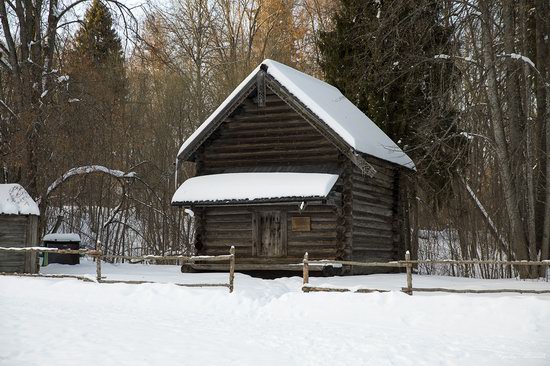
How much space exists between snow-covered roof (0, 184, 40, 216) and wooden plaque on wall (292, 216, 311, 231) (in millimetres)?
9184

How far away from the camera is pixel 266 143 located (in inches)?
854

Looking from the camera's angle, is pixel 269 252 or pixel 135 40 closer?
pixel 269 252

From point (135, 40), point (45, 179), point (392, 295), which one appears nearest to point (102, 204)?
point (45, 179)

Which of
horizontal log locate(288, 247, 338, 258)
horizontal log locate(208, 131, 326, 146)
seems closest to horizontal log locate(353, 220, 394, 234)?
horizontal log locate(288, 247, 338, 258)

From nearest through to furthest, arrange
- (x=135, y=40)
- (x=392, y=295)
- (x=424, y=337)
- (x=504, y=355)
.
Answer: (x=504, y=355) → (x=424, y=337) → (x=392, y=295) → (x=135, y=40)

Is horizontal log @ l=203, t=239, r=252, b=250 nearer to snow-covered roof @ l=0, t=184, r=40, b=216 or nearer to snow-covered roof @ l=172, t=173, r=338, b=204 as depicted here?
snow-covered roof @ l=172, t=173, r=338, b=204

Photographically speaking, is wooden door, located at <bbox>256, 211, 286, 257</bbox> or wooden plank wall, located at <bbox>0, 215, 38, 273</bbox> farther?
wooden plank wall, located at <bbox>0, 215, 38, 273</bbox>

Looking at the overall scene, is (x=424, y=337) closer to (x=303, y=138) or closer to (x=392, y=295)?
(x=392, y=295)

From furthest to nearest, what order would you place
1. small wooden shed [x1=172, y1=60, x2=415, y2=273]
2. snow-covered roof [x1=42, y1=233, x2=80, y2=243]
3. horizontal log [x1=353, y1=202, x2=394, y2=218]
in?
snow-covered roof [x1=42, y1=233, x2=80, y2=243], horizontal log [x1=353, y1=202, x2=394, y2=218], small wooden shed [x1=172, y1=60, x2=415, y2=273]

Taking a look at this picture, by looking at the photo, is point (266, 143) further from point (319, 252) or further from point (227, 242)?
point (319, 252)

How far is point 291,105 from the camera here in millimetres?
20578

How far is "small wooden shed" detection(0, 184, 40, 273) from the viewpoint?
22.1 m

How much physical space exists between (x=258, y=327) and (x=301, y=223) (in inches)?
354

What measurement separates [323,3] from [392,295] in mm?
26076
